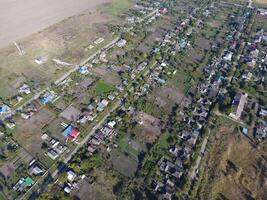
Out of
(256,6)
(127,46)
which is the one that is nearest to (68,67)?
(127,46)

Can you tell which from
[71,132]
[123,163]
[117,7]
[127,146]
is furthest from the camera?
[117,7]

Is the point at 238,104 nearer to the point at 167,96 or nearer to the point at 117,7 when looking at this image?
the point at 167,96

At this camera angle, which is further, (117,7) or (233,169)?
(117,7)

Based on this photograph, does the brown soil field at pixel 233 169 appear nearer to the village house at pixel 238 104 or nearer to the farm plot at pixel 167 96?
the village house at pixel 238 104

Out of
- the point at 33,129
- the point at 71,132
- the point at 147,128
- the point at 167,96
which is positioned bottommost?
the point at 147,128

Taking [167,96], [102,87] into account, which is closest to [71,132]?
[102,87]

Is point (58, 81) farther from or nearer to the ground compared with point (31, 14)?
nearer to the ground

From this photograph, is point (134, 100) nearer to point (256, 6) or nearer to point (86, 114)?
point (86, 114)
